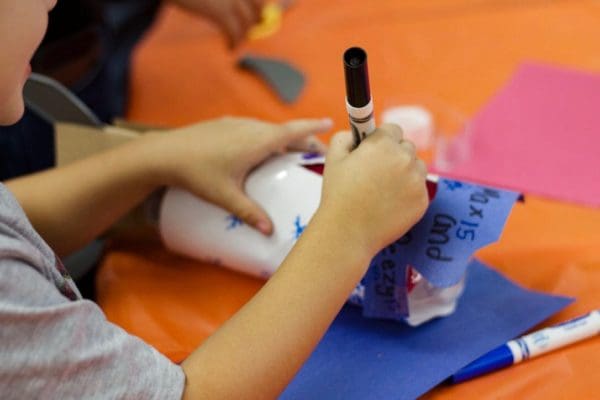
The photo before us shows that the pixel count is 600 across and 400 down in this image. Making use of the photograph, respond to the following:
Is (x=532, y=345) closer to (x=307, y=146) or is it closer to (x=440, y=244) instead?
(x=440, y=244)

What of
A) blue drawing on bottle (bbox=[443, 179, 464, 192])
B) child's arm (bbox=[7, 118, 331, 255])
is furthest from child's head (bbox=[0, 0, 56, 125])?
blue drawing on bottle (bbox=[443, 179, 464, 192])

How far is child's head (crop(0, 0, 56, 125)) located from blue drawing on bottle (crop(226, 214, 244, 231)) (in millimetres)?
205

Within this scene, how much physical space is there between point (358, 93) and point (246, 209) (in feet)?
0.55

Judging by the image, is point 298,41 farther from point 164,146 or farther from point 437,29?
point 164,146

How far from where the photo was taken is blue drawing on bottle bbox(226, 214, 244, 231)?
0.63 m

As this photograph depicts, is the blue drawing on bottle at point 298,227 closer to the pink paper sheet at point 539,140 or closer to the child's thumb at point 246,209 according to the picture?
the child's thumb at point 246,209

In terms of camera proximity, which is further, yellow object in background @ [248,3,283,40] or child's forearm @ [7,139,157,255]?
yellow object in background @ [248,3,283,40]

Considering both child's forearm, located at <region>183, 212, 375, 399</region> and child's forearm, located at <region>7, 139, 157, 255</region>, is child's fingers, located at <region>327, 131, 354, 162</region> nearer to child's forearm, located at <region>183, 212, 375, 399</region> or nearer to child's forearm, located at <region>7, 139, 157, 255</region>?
child's forearm, located at <region>183, 212, 375, 399</region>

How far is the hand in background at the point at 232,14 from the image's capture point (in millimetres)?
962

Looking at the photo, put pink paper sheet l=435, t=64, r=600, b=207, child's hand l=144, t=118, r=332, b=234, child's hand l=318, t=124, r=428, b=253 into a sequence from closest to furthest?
child's hand l=318, t=124, r=428, b=253 < child's hand l=144, t=118, r=332, b=234 < pink paper sheet l=435, t=64, r=600, b=207

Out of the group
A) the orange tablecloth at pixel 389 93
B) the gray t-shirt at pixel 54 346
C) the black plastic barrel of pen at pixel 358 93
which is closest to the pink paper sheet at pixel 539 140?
the orange tablecloth at pixel 389 93

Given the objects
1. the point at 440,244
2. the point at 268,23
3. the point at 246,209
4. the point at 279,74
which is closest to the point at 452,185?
the point at 440,244

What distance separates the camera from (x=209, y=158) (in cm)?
63

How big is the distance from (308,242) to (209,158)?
159 mm
